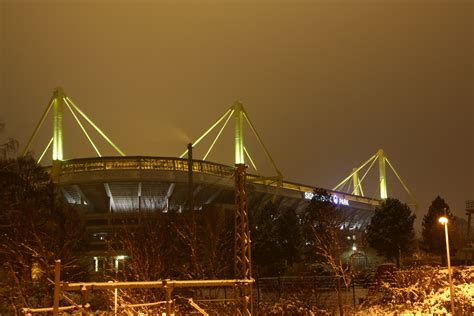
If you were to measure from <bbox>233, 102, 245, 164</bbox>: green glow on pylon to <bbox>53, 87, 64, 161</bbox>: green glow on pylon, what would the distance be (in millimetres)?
18874

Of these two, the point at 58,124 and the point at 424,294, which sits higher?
the point at 58,124

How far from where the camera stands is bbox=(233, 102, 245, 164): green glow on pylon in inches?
2660

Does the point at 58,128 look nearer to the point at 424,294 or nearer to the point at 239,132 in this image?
the point at 239,132

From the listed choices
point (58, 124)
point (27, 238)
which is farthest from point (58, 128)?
point (27, 238)

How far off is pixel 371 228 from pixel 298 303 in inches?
1080

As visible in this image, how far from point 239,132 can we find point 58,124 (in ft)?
66.8

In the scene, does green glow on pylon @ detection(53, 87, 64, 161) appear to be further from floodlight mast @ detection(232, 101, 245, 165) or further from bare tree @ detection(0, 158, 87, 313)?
bare tree @ detection(0, 158, 87, 313)

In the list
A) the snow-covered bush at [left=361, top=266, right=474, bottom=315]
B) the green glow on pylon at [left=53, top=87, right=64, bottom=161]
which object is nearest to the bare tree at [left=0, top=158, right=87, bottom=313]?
the snow-covered bush at [left=361, top=266, right=474, bottom=315]

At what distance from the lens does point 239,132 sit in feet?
229

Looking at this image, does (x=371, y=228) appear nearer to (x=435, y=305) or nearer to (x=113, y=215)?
(x=113, y=215)

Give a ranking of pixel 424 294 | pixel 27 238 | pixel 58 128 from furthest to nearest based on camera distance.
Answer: pixel 58 128
pixel 27 238
pixel 424 294

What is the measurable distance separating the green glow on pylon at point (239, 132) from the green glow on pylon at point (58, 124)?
743 inches

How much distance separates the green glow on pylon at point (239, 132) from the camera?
2660 inches

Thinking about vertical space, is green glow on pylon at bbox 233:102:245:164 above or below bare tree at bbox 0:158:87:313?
above
